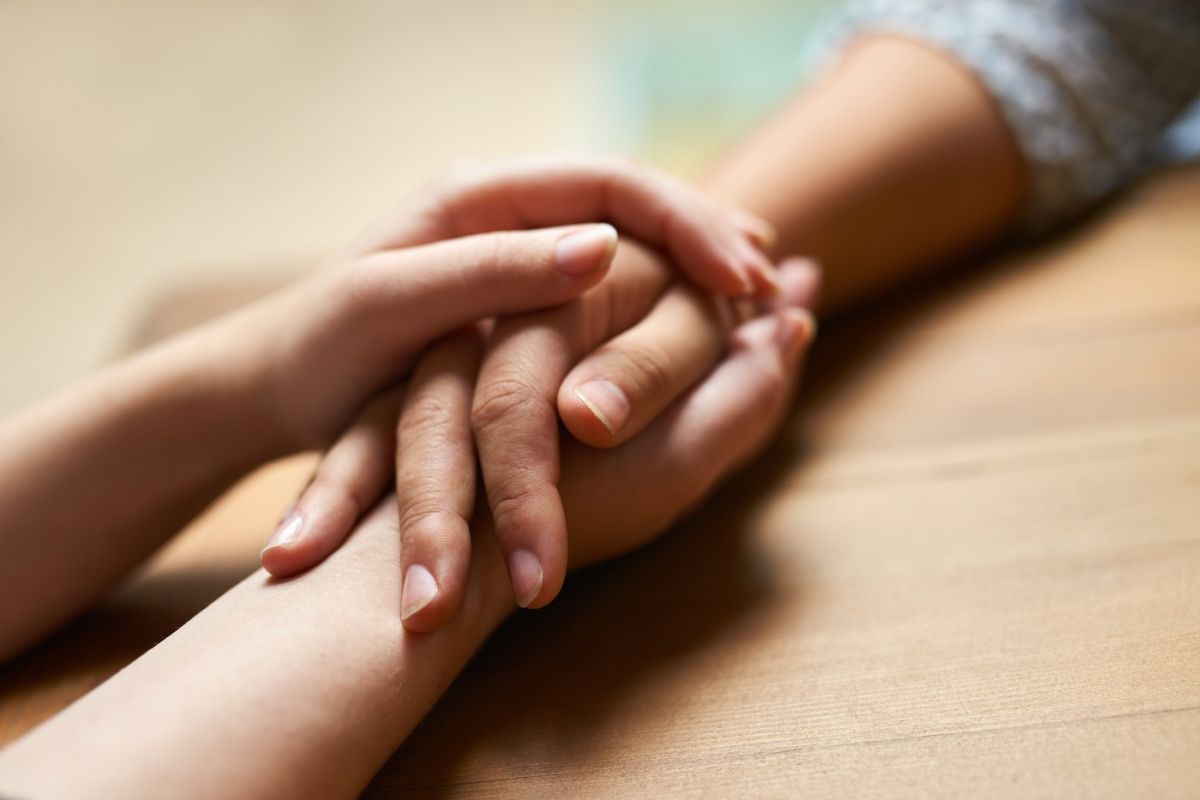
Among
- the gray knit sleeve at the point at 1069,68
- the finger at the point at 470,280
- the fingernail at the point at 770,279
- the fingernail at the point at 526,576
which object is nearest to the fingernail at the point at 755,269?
the fingernail at the point at 770,279

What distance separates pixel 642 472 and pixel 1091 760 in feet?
0.73

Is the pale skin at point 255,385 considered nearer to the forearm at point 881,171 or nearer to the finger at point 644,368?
the finger at point 644,368

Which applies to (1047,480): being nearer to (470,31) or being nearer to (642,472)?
(642,472)

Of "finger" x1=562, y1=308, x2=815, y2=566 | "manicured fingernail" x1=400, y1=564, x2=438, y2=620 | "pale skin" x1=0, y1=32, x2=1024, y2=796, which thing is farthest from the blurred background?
"manicured fingernail" x1=400, y1=564, x2=438, y2=620

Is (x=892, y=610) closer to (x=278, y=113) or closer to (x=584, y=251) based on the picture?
(x=584, y=251)

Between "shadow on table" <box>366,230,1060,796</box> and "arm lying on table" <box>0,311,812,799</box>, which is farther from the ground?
"arm lying on table" <box>0,311,812,799</box>

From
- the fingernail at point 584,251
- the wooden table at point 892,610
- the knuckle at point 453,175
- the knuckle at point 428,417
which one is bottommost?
the wooden table at point 892,610

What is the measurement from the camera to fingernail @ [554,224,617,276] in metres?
0.48

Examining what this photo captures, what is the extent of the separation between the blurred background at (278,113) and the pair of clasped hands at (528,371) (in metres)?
0.96

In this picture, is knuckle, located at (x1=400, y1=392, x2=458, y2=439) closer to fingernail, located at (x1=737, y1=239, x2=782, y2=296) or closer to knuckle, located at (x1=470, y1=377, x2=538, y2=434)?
knuckle, located at (x1=470, y1=377, x2=538, y2=434)

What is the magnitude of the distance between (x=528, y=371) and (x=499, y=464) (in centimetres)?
5

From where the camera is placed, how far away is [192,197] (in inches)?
71.5

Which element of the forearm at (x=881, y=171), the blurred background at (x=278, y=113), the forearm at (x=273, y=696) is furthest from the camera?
the blurred background at (x=278, y=113)

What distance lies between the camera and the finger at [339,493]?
44cm
